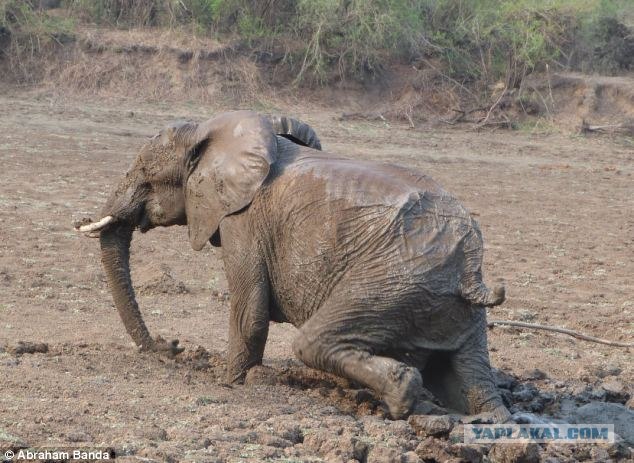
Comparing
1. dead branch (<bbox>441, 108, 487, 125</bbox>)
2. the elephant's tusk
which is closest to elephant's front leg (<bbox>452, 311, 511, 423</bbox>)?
the elephant's tusk

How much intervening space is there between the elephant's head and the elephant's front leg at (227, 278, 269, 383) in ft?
1.40

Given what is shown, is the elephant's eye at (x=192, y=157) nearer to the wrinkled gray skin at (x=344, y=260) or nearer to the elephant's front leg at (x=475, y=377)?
the wrinkled gray skin at (x=344, y=260)

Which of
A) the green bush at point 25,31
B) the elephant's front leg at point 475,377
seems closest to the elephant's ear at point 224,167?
the elephant's front leg at point 475,377

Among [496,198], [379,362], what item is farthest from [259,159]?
[496,198]

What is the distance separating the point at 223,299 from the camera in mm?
9492

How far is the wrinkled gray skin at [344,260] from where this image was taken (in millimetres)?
5793

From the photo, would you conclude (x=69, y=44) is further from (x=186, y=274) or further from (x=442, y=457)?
(x=442, y=457)

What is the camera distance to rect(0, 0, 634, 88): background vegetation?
20328 millimetres

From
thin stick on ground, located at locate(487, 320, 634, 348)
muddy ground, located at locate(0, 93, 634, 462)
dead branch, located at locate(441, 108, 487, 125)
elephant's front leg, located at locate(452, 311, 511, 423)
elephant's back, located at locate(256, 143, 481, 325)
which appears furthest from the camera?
dead branch, located at locate(441, 108, 487, 125)

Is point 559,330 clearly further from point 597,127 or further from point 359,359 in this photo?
point 597,127

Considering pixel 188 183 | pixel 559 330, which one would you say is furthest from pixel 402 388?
pixel 559 330

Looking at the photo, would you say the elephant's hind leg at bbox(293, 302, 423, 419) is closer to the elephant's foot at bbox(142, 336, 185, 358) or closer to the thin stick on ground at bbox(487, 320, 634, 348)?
the elephant's foot at bbox(142, 336, 185, 358)

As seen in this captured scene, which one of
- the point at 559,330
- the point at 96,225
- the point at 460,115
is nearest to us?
the point at 96,225

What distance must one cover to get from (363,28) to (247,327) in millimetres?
15175
